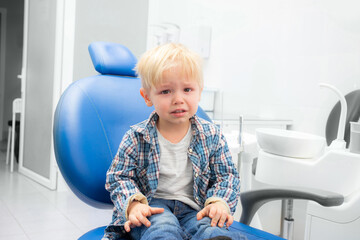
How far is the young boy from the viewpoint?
887 millimetres

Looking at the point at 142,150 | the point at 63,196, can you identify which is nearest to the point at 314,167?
the point at 142,150

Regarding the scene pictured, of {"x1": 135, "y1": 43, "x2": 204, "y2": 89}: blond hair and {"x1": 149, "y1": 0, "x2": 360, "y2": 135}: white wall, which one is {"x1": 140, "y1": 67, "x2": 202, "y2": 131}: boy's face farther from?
{"x1": 149, "y1": 0, "x2": 360, "y2": 135}: white wall

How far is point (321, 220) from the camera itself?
4.42 ft

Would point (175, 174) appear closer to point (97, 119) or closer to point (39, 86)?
point (97, 119)

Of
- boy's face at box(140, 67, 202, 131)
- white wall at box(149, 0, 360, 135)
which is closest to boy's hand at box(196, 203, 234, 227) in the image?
boy's face at box(140, 67, 202, 131)

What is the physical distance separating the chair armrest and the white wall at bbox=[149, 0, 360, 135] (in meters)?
1.21

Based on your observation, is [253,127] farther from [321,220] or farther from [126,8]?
[126,8]

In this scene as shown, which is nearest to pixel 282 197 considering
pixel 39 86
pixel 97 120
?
pixel 97 120

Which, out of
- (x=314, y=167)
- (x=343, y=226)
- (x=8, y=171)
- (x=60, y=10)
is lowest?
(x=8, y=171)

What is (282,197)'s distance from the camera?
1012 mm

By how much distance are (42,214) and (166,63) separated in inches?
84.3

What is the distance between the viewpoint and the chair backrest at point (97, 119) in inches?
40.5

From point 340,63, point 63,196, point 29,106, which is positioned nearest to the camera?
point 340,63

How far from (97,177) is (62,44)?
243cm
